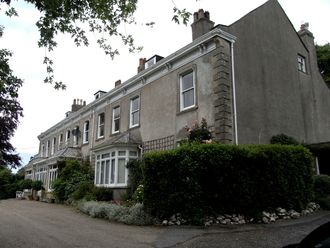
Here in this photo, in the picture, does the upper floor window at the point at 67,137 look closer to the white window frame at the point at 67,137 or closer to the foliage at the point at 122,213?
the white window frame at the point at 67,137

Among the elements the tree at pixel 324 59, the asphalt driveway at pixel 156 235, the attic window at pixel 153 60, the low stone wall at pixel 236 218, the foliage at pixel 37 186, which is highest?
the tree at pixel 324 59

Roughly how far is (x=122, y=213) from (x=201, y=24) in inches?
389

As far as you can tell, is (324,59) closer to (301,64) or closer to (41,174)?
(301,64)

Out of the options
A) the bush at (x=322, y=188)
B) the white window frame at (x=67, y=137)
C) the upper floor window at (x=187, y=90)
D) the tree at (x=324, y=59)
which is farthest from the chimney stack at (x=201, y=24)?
the white window frame at (x=67, y=137)

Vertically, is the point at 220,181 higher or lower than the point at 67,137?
lower

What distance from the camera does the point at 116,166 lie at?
1503 centimetres

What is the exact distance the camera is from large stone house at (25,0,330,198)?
1162 cm

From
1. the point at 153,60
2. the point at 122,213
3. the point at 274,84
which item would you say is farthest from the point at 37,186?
the point at 274,84

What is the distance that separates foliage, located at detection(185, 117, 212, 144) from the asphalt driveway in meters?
4.00

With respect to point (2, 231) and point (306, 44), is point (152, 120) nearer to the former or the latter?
point (2, 231)

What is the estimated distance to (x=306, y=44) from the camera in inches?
690

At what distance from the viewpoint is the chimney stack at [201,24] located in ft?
44.9

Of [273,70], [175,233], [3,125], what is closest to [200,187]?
[175,233]

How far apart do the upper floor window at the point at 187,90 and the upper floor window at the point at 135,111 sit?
4.03 m
